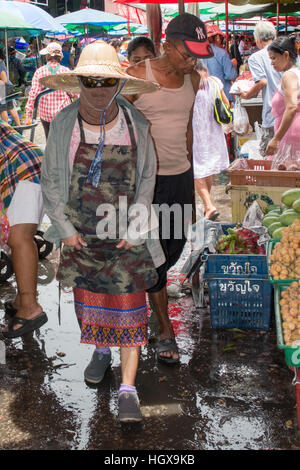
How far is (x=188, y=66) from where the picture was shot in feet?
13.0

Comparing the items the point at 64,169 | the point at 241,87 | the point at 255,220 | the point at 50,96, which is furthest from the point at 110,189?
the point at 241,87

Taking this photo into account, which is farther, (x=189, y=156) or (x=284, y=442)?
(x=189, y=156)

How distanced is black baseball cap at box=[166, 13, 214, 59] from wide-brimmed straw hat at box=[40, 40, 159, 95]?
51 centimetres

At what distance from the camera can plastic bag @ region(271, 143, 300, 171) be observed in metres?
5.59

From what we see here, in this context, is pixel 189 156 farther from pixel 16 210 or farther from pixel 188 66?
pixel 16 210

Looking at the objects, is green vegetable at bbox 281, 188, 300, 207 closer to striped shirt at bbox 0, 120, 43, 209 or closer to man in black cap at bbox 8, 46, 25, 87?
striped shirt at bbox 0, 120, 43, 209

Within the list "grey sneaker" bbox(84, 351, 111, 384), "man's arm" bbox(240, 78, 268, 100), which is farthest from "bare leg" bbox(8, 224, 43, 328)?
"man's arm" bbox(240, 78, 268, 100)

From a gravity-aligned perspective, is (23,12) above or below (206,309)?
above

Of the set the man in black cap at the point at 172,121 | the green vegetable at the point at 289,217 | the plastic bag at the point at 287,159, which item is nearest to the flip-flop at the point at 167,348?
the man in black cap at the point at 172,121

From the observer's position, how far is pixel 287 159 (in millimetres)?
5754

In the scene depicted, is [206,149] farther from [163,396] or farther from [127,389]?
[127,389]

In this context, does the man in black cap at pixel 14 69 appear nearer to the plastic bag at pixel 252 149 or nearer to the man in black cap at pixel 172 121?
the plastic bag at pixel 252 149

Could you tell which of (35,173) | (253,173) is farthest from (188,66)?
(253,173)

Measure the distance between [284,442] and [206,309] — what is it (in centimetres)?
194
